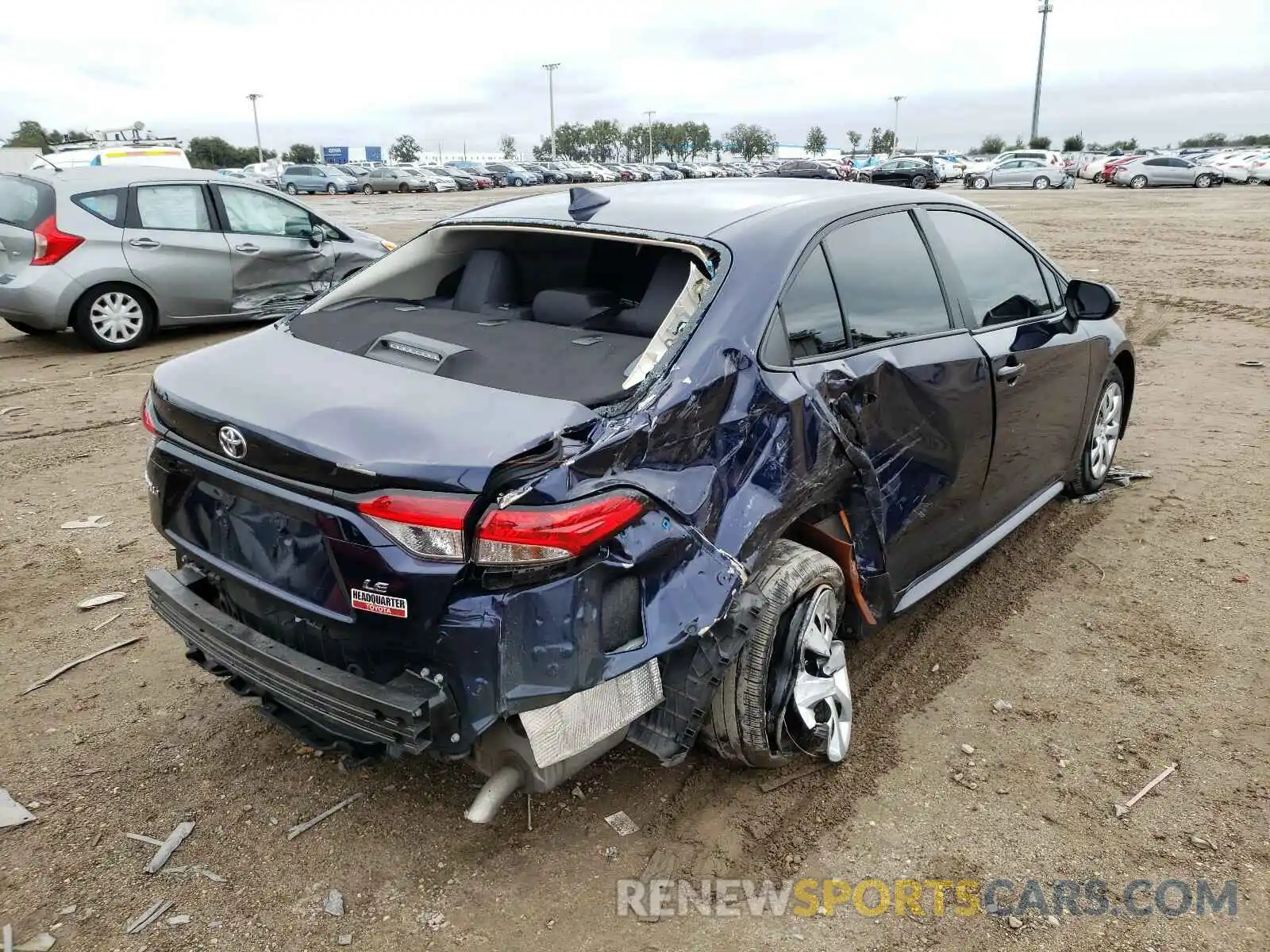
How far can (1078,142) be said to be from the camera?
7900 centimetres

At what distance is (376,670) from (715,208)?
5.82 feet

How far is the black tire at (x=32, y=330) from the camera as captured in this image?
28.0 ft

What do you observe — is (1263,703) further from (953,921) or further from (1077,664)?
(953,921)

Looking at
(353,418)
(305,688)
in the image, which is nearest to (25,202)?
(353,418)

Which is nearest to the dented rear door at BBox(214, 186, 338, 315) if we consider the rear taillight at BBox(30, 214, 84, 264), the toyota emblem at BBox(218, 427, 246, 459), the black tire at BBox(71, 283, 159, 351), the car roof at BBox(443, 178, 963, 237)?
the black tire at BBox(71, 283, 159, 351)

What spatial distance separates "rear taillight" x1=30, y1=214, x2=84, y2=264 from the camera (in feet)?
26.1

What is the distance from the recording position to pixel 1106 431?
5.10 metres

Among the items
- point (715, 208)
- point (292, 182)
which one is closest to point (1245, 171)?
point (292, 182)

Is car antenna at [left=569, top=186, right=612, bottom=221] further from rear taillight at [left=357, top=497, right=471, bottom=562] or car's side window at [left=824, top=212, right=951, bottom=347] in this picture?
rear taillight at [left=357, top=497, right=471, bottom=562]

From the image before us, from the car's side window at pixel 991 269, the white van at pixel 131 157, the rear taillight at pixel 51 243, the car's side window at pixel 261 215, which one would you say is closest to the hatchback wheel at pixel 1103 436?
the car's side window at pixel 991 269

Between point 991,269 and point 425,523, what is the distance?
2788 millimetres

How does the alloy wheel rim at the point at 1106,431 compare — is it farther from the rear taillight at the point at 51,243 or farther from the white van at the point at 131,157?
the white van at the point at 131,157

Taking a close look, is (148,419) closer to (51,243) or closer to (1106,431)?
(1106,431)

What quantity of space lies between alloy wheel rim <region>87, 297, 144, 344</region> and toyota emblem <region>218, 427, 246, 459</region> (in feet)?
23.4
